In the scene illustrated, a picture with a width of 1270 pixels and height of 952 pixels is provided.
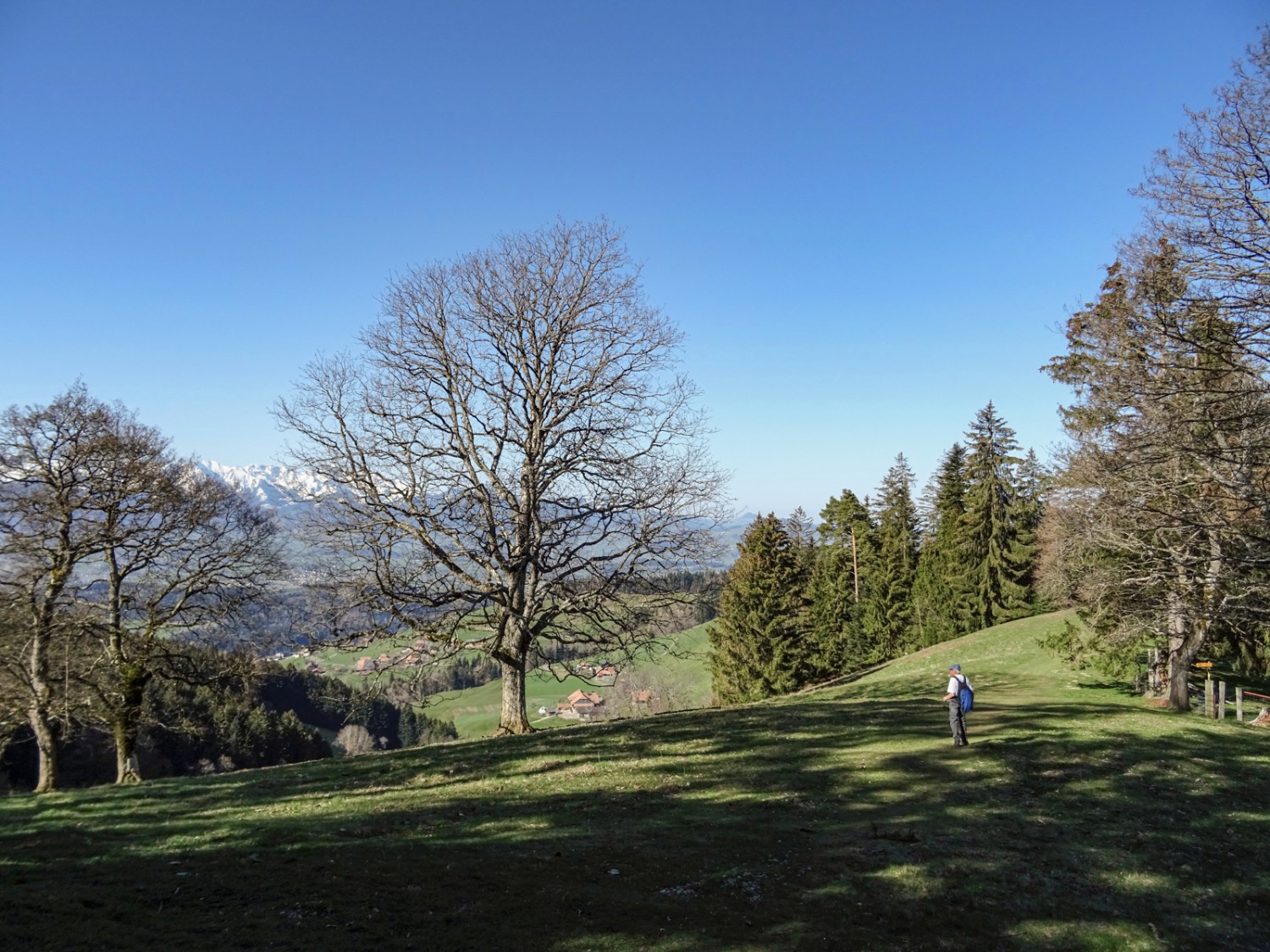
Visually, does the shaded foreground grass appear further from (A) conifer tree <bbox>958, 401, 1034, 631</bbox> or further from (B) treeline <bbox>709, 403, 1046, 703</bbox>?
(A) conifer tree <bbox>958, 401, 1034, 631</bbox>

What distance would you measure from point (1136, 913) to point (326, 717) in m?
107

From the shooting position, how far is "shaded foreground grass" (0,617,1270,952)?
23.9 ft

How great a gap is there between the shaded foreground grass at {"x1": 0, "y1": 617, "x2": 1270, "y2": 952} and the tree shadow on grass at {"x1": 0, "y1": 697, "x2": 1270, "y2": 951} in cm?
4

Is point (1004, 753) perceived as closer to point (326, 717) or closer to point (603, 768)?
point (603, 768)

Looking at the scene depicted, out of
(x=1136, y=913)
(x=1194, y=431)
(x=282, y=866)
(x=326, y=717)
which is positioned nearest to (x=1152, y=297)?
(x=1194, y=431)

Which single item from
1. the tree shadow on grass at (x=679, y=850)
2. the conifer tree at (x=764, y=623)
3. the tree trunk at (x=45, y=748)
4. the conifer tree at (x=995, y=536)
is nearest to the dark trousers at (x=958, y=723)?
the tree shadow on grass at (x=679, y=850)

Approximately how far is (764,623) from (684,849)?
4098cm

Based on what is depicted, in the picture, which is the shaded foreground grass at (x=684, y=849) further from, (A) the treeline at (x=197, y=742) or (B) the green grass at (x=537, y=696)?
(B) the green grass at (x=537, y=696)

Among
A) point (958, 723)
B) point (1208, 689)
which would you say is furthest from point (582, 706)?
point (958, 723)

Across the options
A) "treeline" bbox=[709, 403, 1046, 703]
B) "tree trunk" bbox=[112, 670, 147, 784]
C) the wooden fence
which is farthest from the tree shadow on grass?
"treeline" bbox=[709, 403, 1046, 703]

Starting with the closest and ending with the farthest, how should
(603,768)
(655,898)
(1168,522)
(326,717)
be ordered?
(655,898)
(603,768)
(1168,522)
(326,717)

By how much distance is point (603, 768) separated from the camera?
14.6m

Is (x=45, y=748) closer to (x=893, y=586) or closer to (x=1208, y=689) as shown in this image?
(x=1208, y=689)

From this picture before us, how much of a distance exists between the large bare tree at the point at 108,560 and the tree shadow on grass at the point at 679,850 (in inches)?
361
